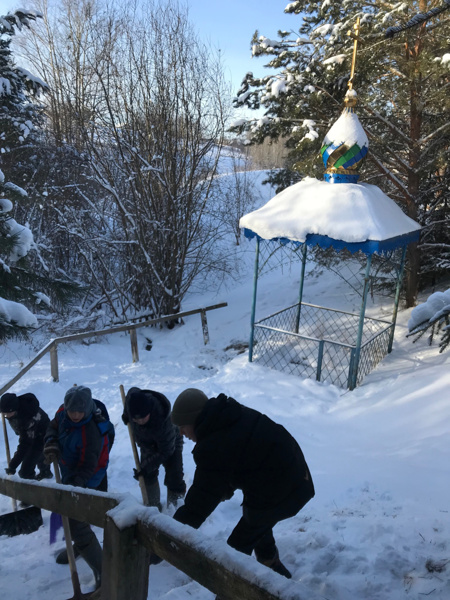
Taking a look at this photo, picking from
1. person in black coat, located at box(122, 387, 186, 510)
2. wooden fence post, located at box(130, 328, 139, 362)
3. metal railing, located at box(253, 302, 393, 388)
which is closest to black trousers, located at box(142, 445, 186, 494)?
person in black coat, located at box(122, 387, 186, 510)

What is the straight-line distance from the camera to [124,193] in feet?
39.5

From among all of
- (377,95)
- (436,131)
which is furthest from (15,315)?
(377,95)

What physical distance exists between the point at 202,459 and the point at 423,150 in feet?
26.6

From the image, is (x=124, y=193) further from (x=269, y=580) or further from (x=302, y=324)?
(x=269, y=580)

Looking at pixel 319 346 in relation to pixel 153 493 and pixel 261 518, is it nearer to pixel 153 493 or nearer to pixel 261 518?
pixel 153 493

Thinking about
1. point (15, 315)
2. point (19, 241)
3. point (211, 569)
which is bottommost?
point (211, 569)

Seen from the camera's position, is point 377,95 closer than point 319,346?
No

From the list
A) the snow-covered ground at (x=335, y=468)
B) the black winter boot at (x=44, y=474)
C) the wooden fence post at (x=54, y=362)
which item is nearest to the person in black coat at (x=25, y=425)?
the black winter boot at (x=44, y=474)

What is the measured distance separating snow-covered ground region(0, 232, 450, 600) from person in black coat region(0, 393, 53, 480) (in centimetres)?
58

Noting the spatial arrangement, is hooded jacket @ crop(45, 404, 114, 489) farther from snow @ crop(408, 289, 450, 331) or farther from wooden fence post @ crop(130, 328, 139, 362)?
wooden fence post @ crop(130, 328, 139, 362)

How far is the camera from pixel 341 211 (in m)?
6.00

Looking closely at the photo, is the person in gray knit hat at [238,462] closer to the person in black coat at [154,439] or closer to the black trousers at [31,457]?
the person in black coat at [154,439]

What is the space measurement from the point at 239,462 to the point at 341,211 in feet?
14.9

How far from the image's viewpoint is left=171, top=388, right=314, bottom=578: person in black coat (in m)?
2.28
